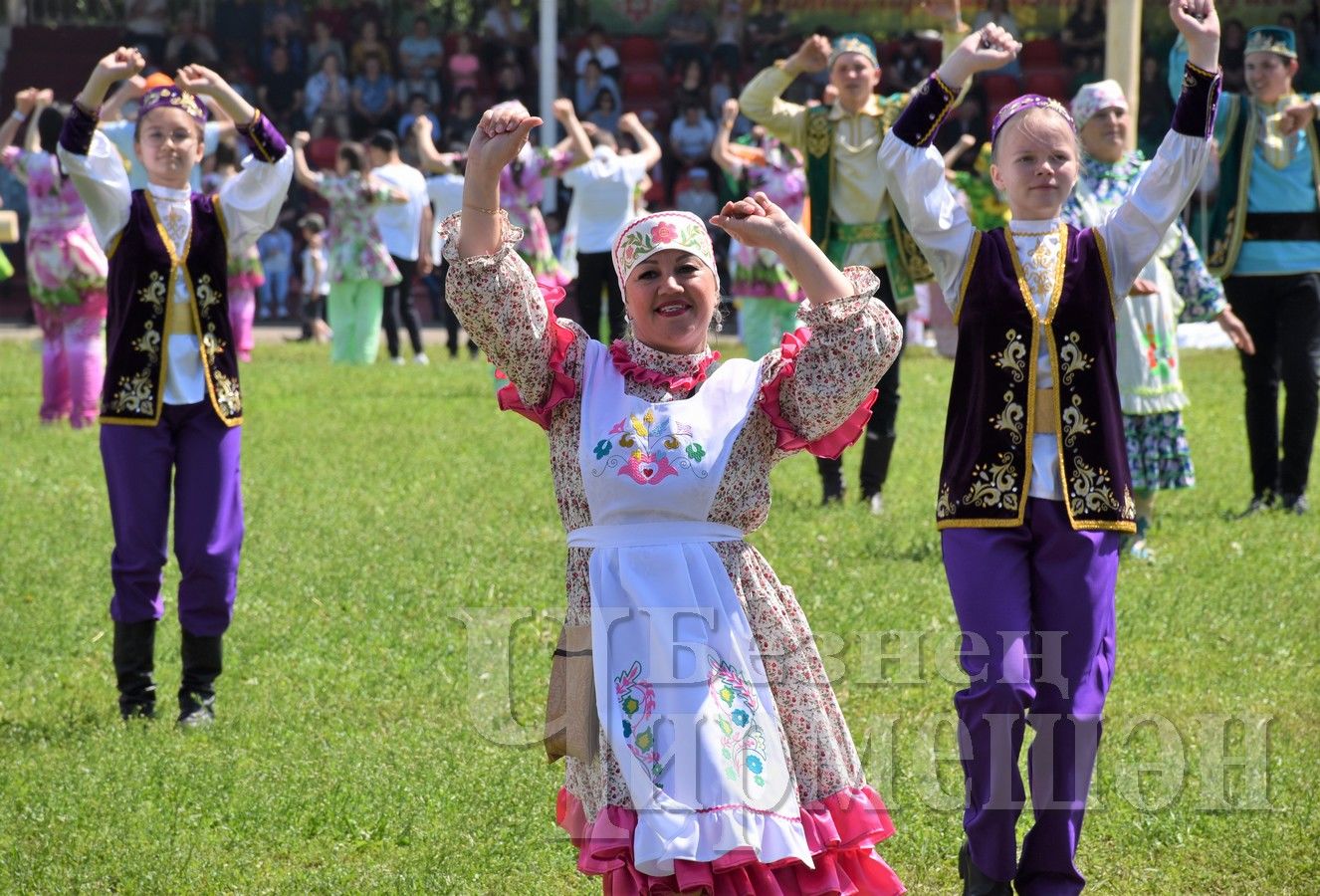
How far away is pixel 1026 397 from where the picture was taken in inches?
165

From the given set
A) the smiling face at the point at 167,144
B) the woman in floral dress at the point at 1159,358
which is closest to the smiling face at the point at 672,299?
the smiling face at the point at 167,144

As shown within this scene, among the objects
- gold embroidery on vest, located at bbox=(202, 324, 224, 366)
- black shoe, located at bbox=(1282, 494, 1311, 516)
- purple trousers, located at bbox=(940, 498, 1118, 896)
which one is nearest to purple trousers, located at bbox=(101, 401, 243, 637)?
gold embroidery on vest, located at bbox=(202, 324, 224, 366)

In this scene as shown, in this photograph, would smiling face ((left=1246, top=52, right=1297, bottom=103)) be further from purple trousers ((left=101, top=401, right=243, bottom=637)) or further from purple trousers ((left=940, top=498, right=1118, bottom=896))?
purple trousers ((left=101, top=401, right=243, bottom=637))

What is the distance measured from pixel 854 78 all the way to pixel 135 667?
173 inches

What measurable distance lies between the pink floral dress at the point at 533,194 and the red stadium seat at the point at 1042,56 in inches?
417

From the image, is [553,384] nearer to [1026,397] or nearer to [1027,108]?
[1026,397]

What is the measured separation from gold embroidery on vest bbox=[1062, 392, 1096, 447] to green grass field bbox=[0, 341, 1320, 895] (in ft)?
3.66

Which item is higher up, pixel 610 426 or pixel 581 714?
pixel 610 426

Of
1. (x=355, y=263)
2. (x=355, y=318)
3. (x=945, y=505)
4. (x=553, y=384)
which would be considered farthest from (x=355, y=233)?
(x=553, y=384)

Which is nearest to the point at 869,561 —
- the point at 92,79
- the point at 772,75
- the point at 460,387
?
the point at 772,75

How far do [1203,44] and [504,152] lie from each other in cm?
156

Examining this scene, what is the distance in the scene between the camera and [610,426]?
3.84 meters

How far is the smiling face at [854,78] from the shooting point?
28.1 feet

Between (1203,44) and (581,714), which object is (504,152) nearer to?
(581,714)
